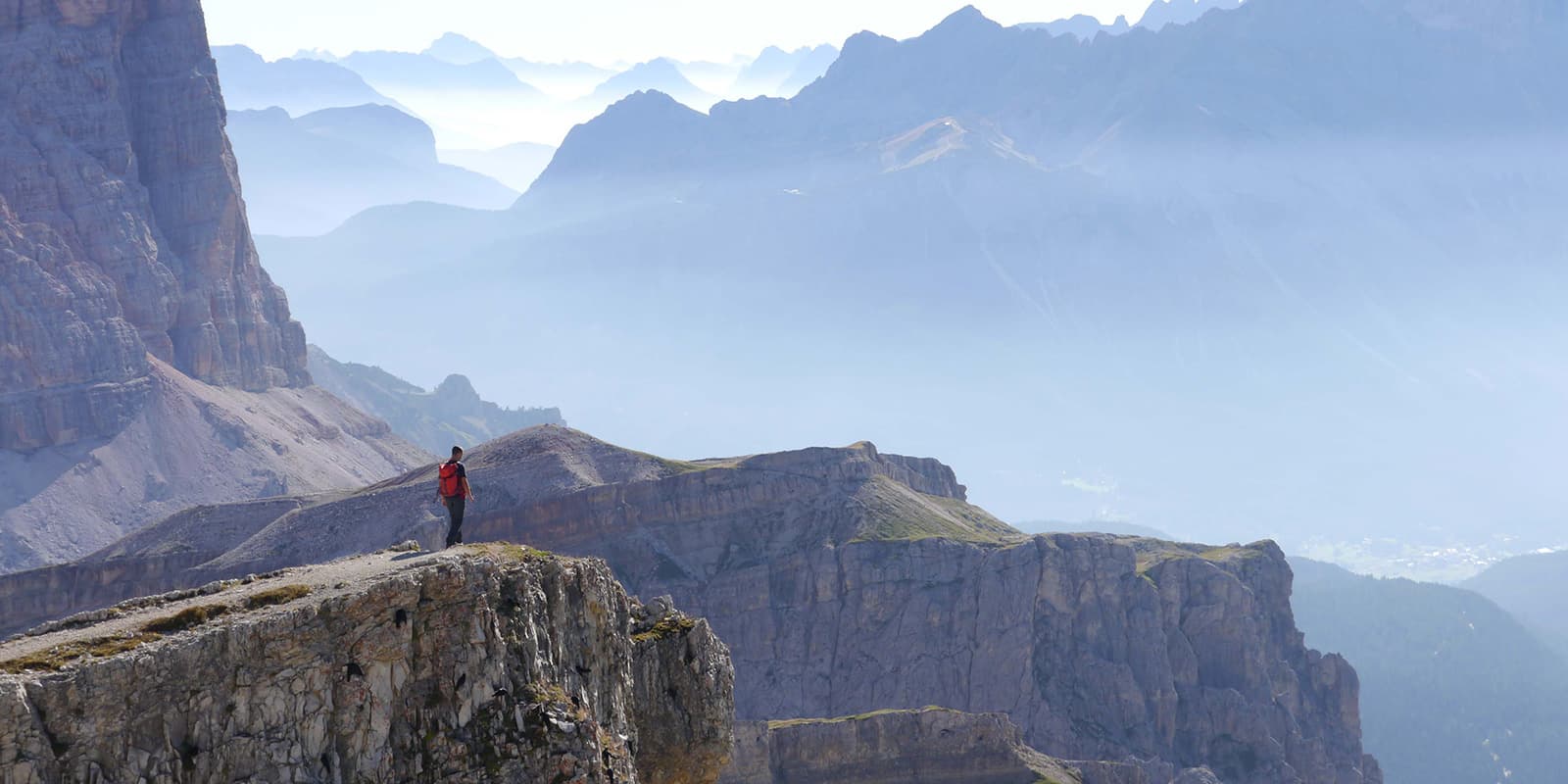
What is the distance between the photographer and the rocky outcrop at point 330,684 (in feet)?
181

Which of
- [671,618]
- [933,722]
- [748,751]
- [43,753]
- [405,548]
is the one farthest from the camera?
[933,722]

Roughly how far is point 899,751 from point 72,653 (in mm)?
126281

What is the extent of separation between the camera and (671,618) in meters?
82.0

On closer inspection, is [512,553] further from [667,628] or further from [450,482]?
[667,628]

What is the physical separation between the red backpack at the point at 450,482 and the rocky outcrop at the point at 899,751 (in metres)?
95.9

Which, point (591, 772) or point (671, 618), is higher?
point (671, 618)

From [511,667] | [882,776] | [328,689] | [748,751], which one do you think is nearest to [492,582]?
[511,667]

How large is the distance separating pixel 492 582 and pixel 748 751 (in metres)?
104

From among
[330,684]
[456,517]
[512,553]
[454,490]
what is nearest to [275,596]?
[330,684]

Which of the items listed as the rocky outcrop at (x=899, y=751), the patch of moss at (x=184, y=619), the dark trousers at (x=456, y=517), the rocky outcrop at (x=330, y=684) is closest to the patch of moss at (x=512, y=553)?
the rocky outcrop at (x=330, y=684)

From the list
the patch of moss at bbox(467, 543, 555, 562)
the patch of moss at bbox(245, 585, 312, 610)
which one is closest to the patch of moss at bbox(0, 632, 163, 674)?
the patch of moss at bbox(245, 585, 312, 610)

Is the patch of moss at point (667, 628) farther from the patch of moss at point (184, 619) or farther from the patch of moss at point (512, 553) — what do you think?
the patch of moss at point (184, 619)

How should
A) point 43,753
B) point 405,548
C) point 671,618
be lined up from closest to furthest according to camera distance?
point 43,753, point 405,548, point 671,618

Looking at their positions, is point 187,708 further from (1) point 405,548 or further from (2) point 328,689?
(1) point 405,548
